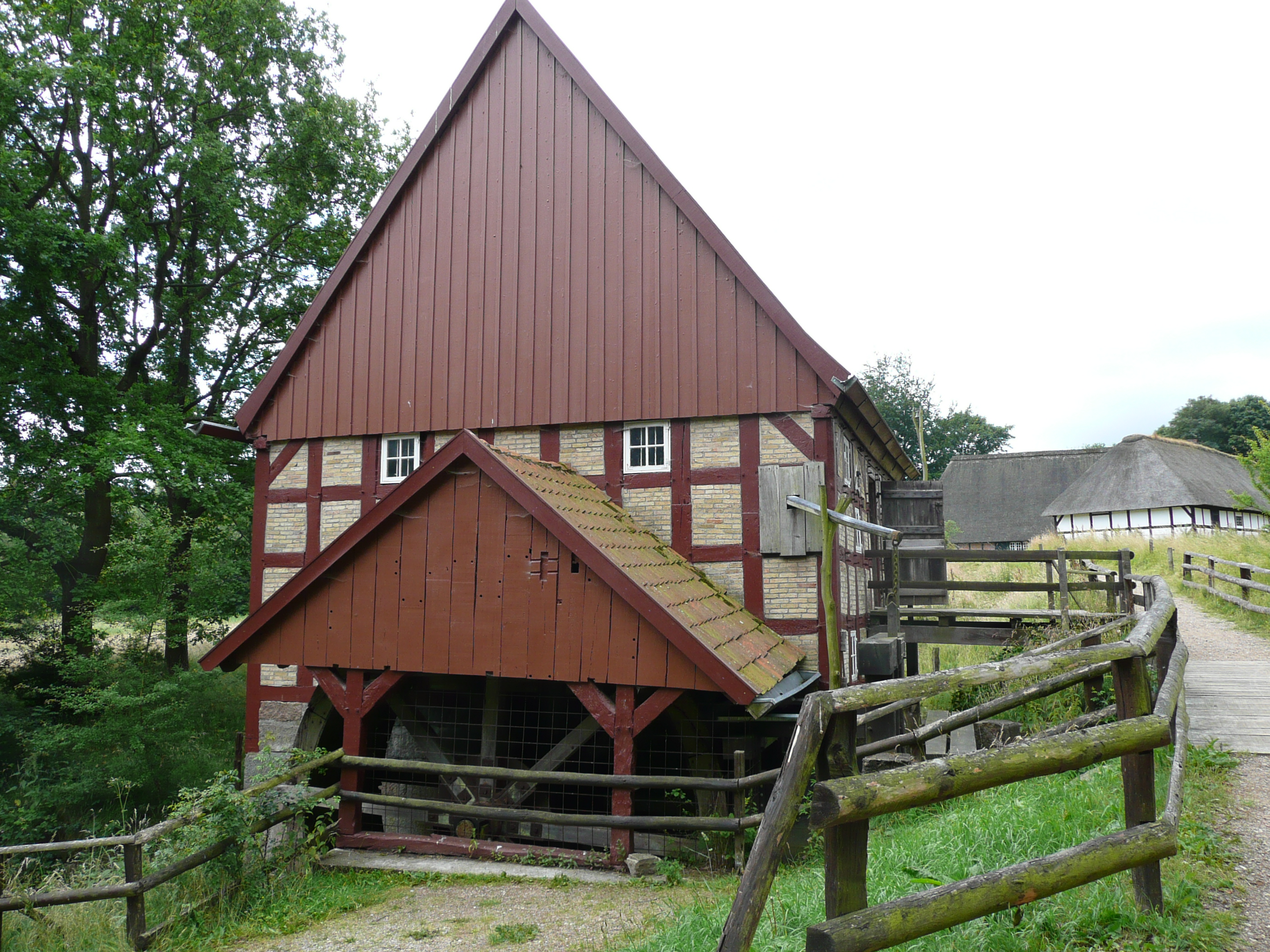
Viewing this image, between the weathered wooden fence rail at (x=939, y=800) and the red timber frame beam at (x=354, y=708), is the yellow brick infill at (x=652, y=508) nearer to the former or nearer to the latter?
the red timber frame beam at (x=354, y=708)

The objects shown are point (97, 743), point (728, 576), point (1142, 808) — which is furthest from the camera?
point (97, 743)

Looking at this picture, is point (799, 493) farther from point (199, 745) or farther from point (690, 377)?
point (199, 745)

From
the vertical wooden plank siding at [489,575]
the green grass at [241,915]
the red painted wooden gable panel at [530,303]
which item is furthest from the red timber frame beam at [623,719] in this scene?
the red painted wooden gable panel at [530,303]

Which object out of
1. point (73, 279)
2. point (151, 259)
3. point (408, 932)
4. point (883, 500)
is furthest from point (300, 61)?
point (408, 932)

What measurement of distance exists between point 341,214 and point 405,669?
47.9 ft

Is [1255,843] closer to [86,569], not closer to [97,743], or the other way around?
[97,743]

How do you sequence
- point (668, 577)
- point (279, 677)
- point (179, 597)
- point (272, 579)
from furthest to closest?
point (179, 597) < point (272, 579) < point (279, 677) < point (668, 577)

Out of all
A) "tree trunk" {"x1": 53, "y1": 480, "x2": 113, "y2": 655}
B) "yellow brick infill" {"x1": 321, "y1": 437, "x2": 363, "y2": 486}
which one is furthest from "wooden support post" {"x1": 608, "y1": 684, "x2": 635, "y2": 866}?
"tree trunk" {"x1": 53, "y1": 480, "x2": 113, "y2": 655}

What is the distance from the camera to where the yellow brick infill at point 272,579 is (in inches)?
474

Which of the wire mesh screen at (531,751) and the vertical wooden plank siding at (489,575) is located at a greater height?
the vertical wooden plank siding at (489,575)

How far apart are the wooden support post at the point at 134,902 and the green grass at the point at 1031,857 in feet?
13.2

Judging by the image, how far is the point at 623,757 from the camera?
7.79 m

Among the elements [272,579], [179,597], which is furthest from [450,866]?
[179,597]

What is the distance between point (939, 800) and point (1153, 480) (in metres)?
35.9
